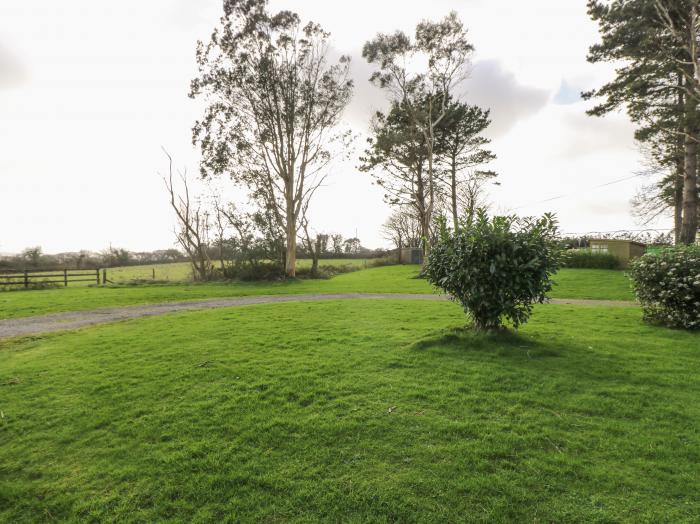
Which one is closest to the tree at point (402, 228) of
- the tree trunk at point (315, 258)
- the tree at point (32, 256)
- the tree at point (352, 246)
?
the tree at point (352, 246)

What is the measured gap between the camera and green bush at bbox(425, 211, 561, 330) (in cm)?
568

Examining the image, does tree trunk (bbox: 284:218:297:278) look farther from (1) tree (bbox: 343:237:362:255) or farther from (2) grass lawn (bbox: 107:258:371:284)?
(1) tree (bbox: 343:237:362:255)

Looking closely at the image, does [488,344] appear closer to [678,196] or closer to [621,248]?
[621,248]

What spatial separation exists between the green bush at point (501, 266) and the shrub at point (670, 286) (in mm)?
3499

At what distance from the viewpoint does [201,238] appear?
87.7 feet

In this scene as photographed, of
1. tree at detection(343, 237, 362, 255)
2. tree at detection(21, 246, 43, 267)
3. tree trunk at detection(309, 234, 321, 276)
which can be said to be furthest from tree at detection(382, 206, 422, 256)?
tree at detection(21, 246, 43, 267)

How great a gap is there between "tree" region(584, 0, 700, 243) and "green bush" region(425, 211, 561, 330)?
1545 centimetres

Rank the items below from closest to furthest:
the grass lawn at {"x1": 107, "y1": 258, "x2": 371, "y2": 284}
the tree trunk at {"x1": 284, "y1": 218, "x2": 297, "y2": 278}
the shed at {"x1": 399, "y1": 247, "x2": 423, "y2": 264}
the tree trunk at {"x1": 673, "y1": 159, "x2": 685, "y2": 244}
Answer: the tree trunk at {"x1": 673, "y1": 159, "x2": 685, "y2": 244} < the tree trunk at {"x1": 284, "y1": 218, "x2": 297, "y2": 278} < the grass lawn at {"x1": 107, "y1": 258, "x2": 371, "y2": 284} < the shed at {"x1": 399, "y1": 247, "x2": 423, "y2": 264}

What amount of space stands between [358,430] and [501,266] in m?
3.71

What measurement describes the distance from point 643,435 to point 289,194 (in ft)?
77.4

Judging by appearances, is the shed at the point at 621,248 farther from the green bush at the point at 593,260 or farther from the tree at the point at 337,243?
the tree at the point at 337,243

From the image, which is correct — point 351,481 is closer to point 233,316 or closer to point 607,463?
point 607,463

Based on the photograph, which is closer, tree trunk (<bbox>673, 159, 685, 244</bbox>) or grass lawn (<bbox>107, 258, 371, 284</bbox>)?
tree trunk (<bbox>673, 159, 685, 244</bbox>)

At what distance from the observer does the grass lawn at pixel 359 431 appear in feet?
8.19
